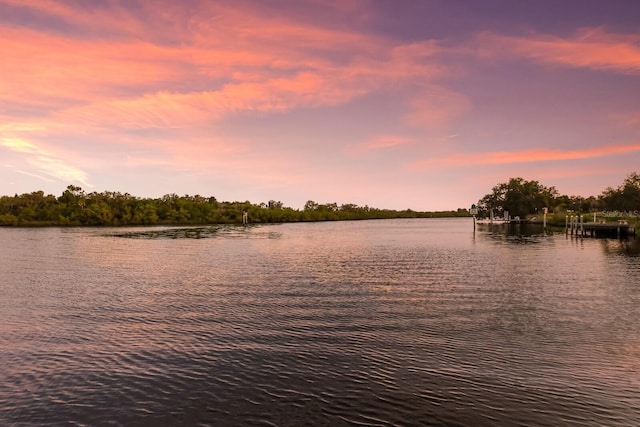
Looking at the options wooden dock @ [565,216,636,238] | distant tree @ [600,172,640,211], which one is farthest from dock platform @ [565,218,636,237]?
distant tree @ [600,172,640,211]

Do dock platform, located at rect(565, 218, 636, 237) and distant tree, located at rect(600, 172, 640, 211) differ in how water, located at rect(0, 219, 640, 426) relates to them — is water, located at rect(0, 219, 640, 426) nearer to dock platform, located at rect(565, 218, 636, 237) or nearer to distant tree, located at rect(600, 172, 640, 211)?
dock platform, located at rect(565, 218, 636, 237)

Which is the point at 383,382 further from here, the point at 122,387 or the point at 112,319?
the point at 112,319

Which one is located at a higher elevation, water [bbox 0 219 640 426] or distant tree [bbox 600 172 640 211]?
distant tree [bbox 600 172 640 211]

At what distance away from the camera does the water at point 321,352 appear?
43.0 feet

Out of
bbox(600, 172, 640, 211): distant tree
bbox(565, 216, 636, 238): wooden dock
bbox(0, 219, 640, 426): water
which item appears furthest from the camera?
bbox(600, 172, 640, 211): distant tree

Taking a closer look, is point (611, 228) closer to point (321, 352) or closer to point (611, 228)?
point (611, 228)

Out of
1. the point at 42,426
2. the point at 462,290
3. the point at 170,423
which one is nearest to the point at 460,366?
the point at 170,423

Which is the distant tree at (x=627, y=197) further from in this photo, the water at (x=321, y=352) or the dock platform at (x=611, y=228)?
the water at (x=321, y=352)

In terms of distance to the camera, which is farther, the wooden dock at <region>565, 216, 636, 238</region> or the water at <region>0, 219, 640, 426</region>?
the wooden dock at <region>565, 216, 636, 238</region>

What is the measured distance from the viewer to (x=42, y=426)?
40.1 feet

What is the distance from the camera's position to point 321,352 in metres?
18.4

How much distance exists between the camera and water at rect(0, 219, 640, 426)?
13.1 meters

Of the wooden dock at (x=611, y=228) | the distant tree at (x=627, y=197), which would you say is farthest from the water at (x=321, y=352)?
the distant tree at (x=627, y=197)

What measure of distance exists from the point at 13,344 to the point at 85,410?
30.6 ft
